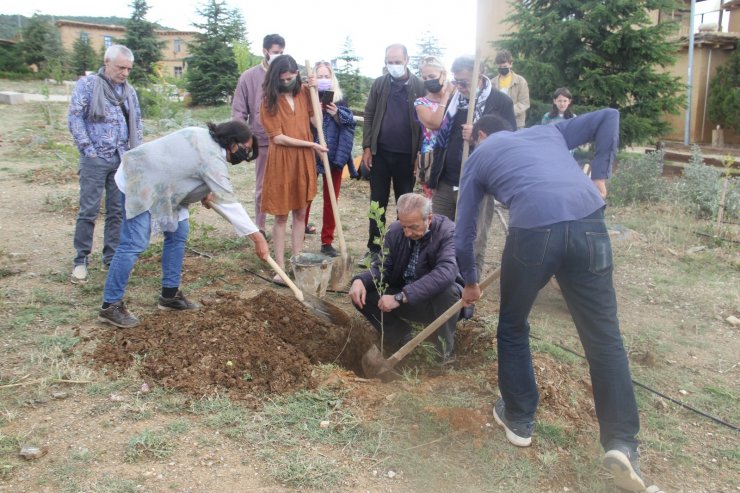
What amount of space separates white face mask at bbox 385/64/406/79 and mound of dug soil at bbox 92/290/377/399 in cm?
211

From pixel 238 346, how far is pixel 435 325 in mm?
1190

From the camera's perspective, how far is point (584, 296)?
8.80 feet

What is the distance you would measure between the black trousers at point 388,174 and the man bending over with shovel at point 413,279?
48.2 inches

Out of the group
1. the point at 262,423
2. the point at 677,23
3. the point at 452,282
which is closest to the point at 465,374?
the point at 452,282

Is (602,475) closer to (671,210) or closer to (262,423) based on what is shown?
(262,423)

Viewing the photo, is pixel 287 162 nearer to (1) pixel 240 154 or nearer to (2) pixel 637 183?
(1) pixel 240 154

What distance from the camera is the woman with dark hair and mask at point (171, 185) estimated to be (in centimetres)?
376

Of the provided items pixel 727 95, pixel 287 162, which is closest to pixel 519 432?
pixel 287 162

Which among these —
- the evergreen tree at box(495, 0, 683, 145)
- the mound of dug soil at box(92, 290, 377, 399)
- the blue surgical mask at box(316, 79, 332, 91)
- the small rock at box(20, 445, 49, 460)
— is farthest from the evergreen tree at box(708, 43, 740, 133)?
the small rock at box(20, 445, 49, 460)

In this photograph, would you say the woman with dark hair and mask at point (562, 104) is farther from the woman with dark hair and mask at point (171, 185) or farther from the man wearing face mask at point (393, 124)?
the woman with dark hair and mask at point (171, 185)

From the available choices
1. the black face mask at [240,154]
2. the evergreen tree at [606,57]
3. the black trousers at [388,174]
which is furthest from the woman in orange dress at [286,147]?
the evergreen tree at [606,57]

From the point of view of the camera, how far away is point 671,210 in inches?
319

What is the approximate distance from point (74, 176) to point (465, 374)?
A: 7.45 metres

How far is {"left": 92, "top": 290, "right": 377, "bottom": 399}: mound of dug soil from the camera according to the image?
3389 mm
